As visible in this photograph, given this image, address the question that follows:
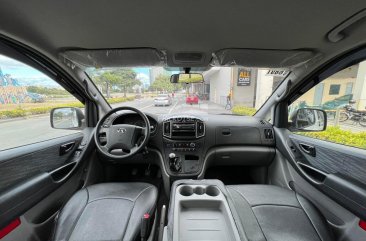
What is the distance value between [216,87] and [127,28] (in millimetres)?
2193

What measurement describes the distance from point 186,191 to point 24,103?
1.61 m

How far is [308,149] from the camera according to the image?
195 centimetres

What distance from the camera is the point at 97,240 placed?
1170 mm

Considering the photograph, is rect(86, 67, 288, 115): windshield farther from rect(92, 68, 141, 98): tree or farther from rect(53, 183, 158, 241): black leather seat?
rect(53, 183, 158, 241): black leather seat

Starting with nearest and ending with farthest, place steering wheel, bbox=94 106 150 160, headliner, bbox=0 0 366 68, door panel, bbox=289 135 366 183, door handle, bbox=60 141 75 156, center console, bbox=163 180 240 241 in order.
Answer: center console, bbox=163 180 240 241 < headliner, bbox=0 0 366 68 < door panel, bbox=289 135 366 183 < door handle, bbox=60 141 75 156 < steering wheel, bbox=94 106 150 160

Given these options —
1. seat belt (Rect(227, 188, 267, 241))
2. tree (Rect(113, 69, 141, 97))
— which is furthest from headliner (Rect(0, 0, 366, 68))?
seat belt (Rect(227, 188, 267, 241))

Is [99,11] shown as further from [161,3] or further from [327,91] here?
[327,91]

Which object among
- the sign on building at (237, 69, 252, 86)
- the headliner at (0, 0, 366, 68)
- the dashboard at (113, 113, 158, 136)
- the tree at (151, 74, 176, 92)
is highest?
the headliner at (0, 0, 366, 68)

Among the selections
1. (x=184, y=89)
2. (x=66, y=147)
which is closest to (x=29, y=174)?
(x=66, y=147)

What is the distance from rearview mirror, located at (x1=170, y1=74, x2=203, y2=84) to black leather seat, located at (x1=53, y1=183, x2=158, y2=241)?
1.33 m

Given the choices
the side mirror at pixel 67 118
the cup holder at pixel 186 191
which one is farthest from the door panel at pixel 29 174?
the cup holder at pixel 186 191

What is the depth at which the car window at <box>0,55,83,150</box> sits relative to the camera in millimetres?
1484

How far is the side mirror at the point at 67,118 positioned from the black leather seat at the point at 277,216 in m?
1.88

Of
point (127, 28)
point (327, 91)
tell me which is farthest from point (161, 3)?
point (327, 91)
